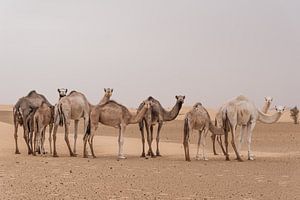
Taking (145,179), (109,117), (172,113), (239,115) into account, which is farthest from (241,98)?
(145,179)

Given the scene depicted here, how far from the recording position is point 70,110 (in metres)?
18.9

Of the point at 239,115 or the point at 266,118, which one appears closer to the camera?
the point at 239,115

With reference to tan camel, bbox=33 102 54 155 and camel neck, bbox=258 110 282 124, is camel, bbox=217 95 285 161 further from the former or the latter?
tan camel, bbox=33 102 54 155

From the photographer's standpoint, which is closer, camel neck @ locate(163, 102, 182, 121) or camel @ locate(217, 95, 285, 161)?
camel @ locate(217, 95, 285, 161)

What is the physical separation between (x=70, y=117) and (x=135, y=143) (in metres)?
8.11

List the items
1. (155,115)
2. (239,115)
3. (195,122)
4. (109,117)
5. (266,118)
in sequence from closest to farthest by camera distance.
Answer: (195,122)
(109,117)
(239,115)
(266,118)
(155,115)

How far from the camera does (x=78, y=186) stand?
11469 millimetres

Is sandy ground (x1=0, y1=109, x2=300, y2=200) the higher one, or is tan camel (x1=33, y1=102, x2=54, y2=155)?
tan camel (x1=33, y1=102, x2=54, y2=155)

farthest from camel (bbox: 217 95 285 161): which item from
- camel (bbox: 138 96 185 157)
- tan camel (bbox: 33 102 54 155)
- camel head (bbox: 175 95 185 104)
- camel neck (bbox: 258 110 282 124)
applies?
tan camel (bbox: 33 102 54 155)

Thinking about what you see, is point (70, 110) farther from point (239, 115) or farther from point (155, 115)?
point (239, 115)

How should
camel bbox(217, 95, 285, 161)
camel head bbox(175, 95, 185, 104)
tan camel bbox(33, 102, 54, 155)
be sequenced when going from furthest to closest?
camel head bbox(175, 95, 185, 104)
tan camel bbox(33, 102, 54, 155)
camel bbox(217, 95, 285, 161)

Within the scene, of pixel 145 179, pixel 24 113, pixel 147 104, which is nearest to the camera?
pixel 145 179

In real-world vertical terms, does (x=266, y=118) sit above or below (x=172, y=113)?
below

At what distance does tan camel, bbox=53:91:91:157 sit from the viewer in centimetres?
1861
